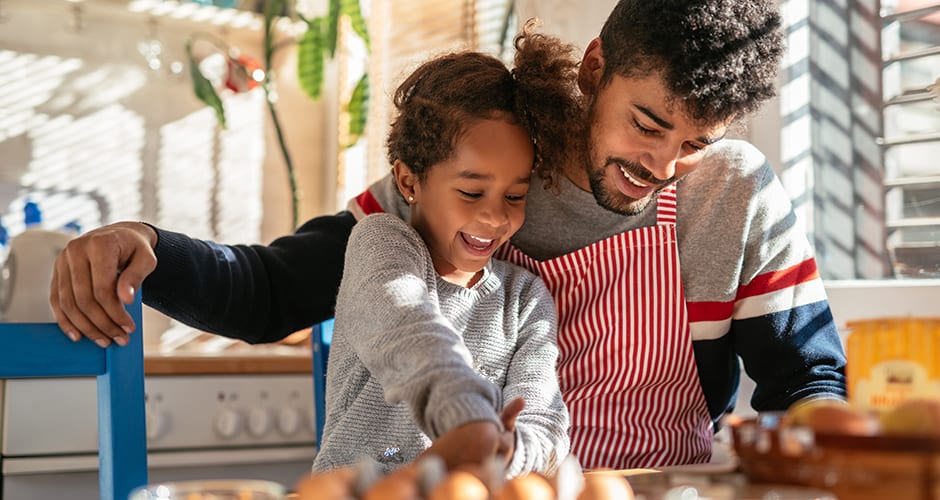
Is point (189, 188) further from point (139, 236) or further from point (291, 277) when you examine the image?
point (139, 236)

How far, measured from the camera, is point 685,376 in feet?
3.91

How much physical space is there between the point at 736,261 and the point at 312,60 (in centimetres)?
165

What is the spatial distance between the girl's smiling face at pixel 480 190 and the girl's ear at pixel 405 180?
57 mm

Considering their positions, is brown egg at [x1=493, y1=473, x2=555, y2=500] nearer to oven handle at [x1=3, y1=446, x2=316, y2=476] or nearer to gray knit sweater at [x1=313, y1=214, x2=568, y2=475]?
gray knit sweater at [x1=313, y1=214, x2=568, y2=475]

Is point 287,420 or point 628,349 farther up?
point 628,349

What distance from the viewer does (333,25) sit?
100 inches

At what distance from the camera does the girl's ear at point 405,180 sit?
1157 millimetres

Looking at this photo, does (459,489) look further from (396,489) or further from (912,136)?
(912,136)

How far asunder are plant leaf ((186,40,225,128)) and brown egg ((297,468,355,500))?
81.3 inches

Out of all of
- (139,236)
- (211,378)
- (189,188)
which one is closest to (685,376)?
(139,236)

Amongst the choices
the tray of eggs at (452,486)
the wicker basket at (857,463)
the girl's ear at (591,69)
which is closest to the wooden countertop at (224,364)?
the girl's ear at (591,69)

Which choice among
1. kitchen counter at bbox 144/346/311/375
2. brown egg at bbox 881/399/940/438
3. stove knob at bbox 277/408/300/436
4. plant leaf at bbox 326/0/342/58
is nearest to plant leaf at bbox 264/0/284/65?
plant leaf at bbox 326/0/342/58

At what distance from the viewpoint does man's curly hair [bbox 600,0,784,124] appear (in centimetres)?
102

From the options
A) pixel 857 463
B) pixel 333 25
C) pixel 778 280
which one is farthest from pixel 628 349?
pixel 333 25
